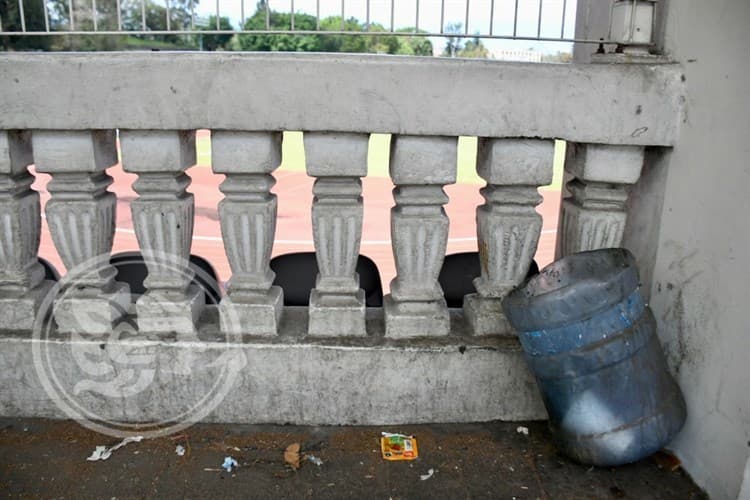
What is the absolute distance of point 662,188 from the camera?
2.61 meters

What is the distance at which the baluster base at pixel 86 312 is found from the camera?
2721 mm

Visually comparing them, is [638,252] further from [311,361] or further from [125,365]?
[125,365]

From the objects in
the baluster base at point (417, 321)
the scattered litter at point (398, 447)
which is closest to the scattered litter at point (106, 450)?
the scattered litter at point (398, 447)

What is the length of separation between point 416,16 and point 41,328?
75.1 inches

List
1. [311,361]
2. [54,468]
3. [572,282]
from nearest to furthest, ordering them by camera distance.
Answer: [572,282] → [54,468] → [311,361]

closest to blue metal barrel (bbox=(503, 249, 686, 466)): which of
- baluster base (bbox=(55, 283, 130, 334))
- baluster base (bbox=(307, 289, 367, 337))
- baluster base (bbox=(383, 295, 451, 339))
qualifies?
baluster base (bbox=(383, 295, 451, 339))

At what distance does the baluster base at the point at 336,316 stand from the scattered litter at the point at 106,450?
0.79 meters

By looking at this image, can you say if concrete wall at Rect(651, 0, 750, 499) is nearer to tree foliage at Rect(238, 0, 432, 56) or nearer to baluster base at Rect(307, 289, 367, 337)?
tree foliage at Rect(238, 0, 432, 56)

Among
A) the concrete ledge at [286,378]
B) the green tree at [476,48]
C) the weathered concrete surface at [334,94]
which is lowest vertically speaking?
the concrete ledge at [286,378]

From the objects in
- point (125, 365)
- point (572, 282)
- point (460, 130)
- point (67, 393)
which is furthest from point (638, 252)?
point (67, 393)

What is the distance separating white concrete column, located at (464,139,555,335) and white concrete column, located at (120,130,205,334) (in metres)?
1.14

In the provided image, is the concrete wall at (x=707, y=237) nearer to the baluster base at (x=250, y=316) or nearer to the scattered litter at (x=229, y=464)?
the baluster base at (x=250, y=316)

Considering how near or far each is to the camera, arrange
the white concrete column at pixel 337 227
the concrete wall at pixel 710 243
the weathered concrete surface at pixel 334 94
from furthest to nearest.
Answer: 1. the white concrete column at pixel 337 227
2. the weathered concrete surface at pixel 334 94
3. the concrete wall at pixel 710 243

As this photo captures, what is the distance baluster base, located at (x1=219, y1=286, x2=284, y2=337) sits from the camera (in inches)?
107
